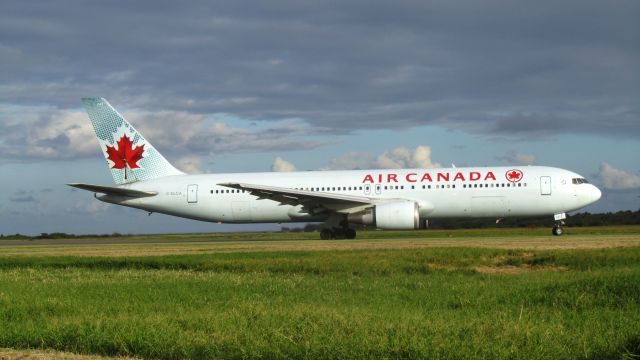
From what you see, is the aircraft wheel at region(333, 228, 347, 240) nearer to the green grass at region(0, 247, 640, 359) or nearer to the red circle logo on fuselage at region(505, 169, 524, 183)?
the red circle logo on fuselage at region(505, 169, 524, 183)

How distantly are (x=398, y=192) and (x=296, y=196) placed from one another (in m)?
4.70

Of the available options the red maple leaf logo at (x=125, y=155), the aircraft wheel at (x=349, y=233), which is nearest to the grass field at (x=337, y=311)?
the aircraft wheel at (x=349, y=233)

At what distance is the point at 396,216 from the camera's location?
31.7 meters

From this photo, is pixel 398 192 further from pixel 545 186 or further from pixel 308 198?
pixel 545 186

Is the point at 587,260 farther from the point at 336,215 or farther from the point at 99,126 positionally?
the point at 99,126

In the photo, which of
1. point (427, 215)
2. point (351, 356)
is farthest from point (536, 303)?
point (427, 215)

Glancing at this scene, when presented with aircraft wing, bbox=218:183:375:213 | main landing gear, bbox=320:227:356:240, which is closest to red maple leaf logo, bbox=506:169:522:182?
aircraft wing, bbox=218:183:375:213

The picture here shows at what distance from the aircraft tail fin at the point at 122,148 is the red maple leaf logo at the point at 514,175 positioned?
55.2 ft

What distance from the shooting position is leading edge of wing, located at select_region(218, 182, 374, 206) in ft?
106

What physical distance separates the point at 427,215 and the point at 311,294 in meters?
23.2

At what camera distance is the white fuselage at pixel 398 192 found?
32.8m

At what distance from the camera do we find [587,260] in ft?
51.8

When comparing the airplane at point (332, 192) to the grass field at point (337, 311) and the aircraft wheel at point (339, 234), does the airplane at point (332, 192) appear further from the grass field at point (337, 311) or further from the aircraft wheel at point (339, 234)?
the grass field at point (337, 311)

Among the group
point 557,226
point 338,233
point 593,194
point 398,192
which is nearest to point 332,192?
point 338,233
